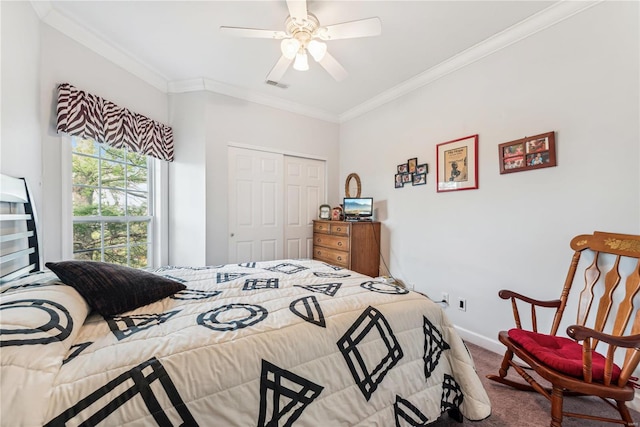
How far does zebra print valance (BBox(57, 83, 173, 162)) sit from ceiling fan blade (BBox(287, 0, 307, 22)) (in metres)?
1.88

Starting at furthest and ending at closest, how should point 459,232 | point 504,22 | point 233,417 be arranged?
point 459,232 → point 504,22 → point 233,417

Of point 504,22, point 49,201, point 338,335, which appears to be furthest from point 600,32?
point 49,201

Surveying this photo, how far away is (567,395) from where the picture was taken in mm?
1672

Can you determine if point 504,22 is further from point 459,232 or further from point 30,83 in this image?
point 30,83

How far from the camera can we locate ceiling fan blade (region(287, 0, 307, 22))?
157cm

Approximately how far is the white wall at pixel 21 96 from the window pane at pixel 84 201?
0.33 meters

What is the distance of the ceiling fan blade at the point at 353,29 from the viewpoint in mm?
1626

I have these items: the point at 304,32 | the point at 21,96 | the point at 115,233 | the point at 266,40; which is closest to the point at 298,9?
the point at 304,32

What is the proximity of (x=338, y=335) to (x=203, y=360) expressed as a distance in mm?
538

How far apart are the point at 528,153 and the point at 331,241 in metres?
2.18

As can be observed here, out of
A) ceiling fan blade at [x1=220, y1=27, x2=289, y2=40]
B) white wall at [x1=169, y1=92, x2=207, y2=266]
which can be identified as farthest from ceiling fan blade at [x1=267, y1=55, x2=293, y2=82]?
white wall at [x1=169, y1=92, x2=207, y2=266]

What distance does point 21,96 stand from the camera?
1643 millimetres

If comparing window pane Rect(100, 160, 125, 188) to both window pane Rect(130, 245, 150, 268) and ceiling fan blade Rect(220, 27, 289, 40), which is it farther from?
ceiling fan blade Rect(220, 27, 289, 40)

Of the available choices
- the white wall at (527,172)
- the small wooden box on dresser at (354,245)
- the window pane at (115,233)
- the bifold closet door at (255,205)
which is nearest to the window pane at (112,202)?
the window pane at (115,233)
